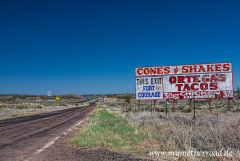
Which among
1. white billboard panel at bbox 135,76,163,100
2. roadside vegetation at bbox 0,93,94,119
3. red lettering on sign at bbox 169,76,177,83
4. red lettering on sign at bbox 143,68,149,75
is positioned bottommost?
roadside vegetation at bbox 0,93,94,119

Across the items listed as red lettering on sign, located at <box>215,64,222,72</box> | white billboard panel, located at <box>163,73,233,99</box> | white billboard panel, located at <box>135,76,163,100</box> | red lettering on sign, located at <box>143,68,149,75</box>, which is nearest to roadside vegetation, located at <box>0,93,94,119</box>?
white billboard panel, located at <box>135,76,163,100</box>

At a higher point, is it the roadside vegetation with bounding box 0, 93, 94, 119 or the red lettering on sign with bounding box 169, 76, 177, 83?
the red lettering on sign with bounding box 169, 76, 177, 83

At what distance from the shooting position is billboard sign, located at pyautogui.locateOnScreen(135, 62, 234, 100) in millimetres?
17859

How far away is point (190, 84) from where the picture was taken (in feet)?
59.6

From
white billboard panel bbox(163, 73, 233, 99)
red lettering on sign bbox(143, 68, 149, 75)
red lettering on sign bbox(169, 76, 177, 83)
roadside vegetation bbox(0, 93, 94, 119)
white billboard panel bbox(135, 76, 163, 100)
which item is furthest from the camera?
roadside vegetation bbox(0, 93, 94, 119)

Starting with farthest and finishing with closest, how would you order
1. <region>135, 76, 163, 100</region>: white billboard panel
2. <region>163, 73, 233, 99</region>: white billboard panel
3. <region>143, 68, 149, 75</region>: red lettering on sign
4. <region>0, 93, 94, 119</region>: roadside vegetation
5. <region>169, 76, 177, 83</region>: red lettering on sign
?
1. <region>0, 93, 94, 119</region>: roadside vegetation
2. <region>143, 68, 149, 75</region>: red lettering on sign
3. <region>135, 76, 163, 100</region>: white billboard panel
4. <region>169, 76, 177, 83</region>: red lettering on sign
5. <region>163, 73, 233, 99</region>: white billboard panel

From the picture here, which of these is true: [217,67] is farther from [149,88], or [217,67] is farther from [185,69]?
[149,88]

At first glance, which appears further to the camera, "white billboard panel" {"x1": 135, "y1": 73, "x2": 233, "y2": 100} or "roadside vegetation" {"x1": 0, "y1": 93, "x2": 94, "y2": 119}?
"roadside vegetation" {"x1": 0, "y1": 93, "x2": 94, "y2": 119}

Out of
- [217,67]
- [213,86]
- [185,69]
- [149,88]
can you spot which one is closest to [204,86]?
[213,86]

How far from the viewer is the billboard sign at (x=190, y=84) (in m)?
17.9

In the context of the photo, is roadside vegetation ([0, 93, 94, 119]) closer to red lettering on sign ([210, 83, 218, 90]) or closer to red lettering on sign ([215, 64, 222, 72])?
red lettering on sign ([210, 83, 218, 90])

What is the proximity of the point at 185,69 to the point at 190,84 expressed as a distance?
1.73 m

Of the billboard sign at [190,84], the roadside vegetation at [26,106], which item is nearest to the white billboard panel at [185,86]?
the billboard sign at [190,84]

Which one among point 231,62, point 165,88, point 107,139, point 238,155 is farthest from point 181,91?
point 238,155
